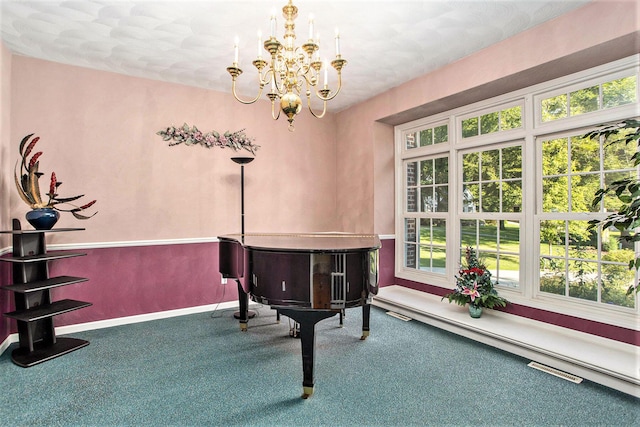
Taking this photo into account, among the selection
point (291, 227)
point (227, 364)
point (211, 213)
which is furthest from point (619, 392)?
point (211, 213)

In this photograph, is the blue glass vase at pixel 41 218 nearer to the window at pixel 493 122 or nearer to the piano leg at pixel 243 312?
the piano leg at pixel 243 312

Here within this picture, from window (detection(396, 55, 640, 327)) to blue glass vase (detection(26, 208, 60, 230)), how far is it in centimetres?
381

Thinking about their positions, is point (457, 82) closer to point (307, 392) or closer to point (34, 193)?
point (307, 392)

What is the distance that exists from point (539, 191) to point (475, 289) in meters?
1.06

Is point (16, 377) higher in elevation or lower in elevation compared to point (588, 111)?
lower

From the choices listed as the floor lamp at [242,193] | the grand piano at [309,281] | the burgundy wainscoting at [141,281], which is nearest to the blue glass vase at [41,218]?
the burgundy wainscoting at [141,281]

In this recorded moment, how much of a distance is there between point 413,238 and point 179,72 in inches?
131

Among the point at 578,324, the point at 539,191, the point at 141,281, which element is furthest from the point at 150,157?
the point at 578,324

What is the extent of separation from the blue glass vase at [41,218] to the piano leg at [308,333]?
2.20 metres

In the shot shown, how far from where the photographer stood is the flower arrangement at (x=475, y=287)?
10.3 feet

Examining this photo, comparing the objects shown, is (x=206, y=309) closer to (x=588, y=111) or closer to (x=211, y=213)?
(x=211, y=213)

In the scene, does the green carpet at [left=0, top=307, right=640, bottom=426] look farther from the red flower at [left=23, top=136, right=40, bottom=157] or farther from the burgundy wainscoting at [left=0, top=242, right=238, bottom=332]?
the red flower at [left=23, top=136, right=40, bottom=157]

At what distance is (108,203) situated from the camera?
3.39 metres

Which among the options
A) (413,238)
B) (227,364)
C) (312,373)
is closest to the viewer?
(312,373)
